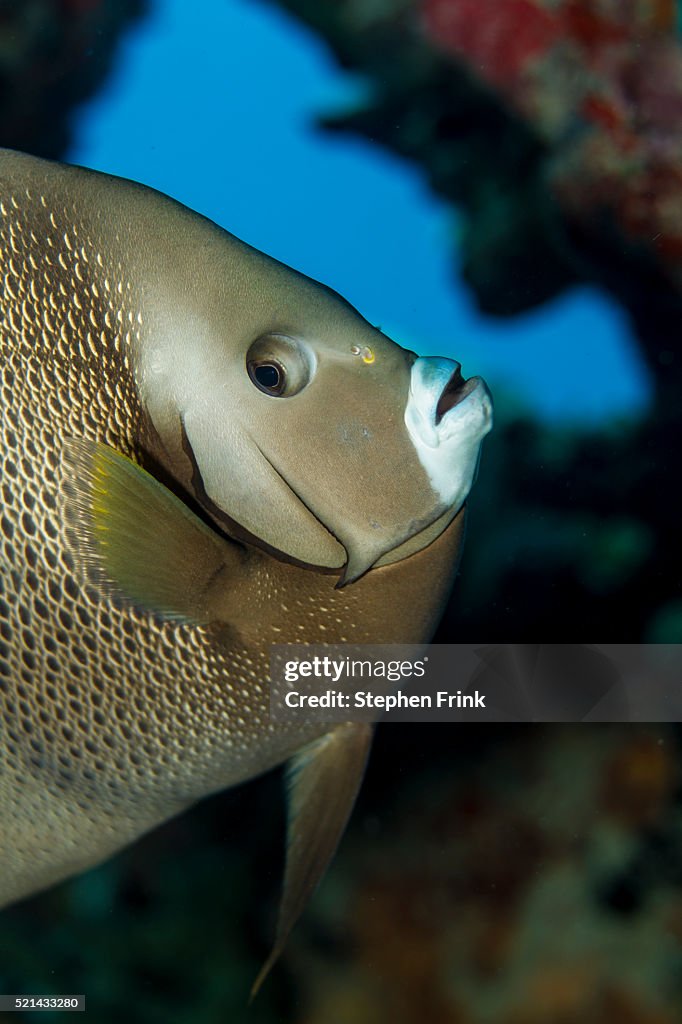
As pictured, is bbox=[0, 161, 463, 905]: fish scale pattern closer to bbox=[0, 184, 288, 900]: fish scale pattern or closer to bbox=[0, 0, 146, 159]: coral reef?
bbox=[0, 184, 288, 900]: fish scale pattern

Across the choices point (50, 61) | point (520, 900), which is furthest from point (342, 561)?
point (50, 61)

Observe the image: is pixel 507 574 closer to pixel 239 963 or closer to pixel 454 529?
pixel 239 963

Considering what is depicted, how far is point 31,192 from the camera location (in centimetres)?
89

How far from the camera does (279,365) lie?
2.77 ft

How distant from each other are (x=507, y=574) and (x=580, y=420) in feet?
3.69

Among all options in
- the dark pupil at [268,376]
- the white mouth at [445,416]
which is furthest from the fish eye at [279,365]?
the white mouth at [445,416]

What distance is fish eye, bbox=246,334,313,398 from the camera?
2.77 feet

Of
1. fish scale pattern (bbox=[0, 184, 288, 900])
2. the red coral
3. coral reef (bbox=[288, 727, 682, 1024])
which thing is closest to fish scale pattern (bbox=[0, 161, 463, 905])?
fish scale pattern (bbox=[0, 184, 288, 900])

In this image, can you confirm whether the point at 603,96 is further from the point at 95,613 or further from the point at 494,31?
the point at 95,613

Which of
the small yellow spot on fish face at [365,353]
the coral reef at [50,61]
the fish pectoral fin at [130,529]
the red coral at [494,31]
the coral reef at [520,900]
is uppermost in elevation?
the coral reef at [50,61]

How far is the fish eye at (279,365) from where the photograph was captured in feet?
2.77

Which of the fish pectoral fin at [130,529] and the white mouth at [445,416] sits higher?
the white mouth at [445,416]

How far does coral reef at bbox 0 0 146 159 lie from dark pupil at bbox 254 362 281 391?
257 cm

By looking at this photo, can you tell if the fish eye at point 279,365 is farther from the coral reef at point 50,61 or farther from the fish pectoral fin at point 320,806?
the coral reef at point 50,61
